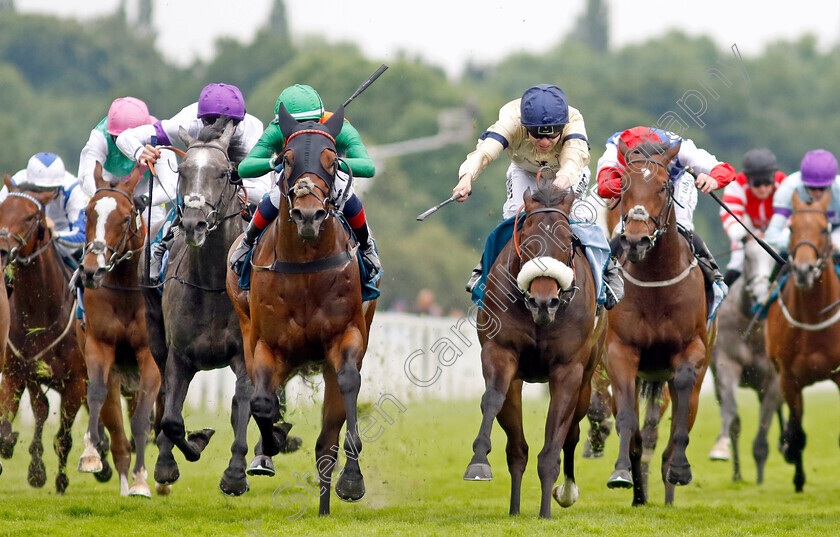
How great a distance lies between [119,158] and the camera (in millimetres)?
10047

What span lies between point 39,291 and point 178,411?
9.22 feet

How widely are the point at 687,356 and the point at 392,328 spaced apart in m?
10.3

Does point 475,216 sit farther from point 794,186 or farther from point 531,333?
point 531,333

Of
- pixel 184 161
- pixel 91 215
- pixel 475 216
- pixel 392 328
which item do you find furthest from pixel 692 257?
pixel 475 216

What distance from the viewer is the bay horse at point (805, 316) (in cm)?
1034

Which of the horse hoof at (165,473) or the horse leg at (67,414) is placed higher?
the horse leg at (67,414)

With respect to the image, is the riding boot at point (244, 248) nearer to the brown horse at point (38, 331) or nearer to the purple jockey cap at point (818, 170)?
the brown horse at point (38, 331)

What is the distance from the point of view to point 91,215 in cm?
883

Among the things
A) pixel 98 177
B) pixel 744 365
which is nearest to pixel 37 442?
pixel 98 177

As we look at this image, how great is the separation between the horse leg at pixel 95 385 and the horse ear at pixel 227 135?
1.84 metres

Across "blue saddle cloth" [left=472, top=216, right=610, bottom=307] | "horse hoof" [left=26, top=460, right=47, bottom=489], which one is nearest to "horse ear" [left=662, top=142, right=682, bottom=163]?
"blue saddle cloth" [left=472, top=216, right=610, bottom=307]

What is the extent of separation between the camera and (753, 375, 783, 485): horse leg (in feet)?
40.5

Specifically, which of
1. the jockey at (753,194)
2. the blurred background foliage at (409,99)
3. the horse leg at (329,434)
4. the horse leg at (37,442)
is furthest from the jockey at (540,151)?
the blurred background foliage at (409,99)

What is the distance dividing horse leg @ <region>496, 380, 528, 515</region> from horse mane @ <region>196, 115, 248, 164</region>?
8.05 ft
